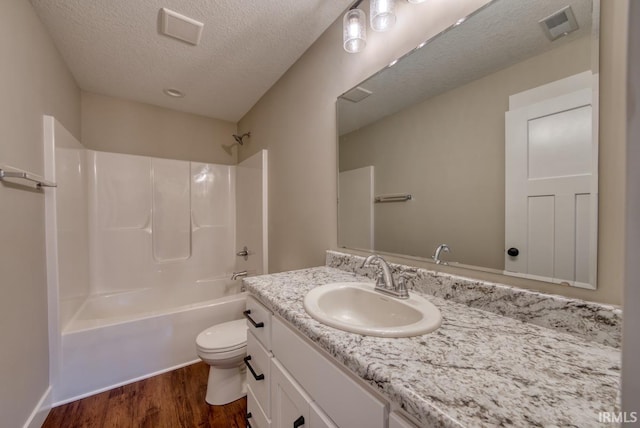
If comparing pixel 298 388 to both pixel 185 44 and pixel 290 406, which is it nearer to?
pixel 290 406

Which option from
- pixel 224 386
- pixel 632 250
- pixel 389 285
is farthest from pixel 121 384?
pixel 632 250

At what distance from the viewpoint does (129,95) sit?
95.7 inches

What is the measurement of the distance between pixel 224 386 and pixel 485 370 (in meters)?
1.65

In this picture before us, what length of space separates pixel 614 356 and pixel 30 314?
2390mm

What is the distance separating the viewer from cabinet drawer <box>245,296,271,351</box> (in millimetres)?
1001

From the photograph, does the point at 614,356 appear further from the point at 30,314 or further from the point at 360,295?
the point at 30,314

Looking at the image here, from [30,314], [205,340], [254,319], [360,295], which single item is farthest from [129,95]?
[360,295]

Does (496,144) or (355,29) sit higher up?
(355,29)

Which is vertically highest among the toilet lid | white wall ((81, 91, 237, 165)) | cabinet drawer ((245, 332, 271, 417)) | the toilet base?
white wall ((81, 91, 237, 165))

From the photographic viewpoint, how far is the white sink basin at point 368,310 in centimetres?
69

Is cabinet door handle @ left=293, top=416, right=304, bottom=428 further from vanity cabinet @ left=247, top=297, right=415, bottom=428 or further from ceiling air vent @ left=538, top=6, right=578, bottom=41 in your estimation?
ceiling air vent @ left=538, top=6, right=578, bottom=41

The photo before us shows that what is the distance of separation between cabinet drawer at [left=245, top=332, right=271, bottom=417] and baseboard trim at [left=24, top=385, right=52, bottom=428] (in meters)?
1.21

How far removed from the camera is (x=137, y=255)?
254cm

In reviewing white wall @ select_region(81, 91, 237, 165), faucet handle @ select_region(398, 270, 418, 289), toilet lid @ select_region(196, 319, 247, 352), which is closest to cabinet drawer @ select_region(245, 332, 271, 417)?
toilet lid @ select_region(196, 319, 247, 352)
